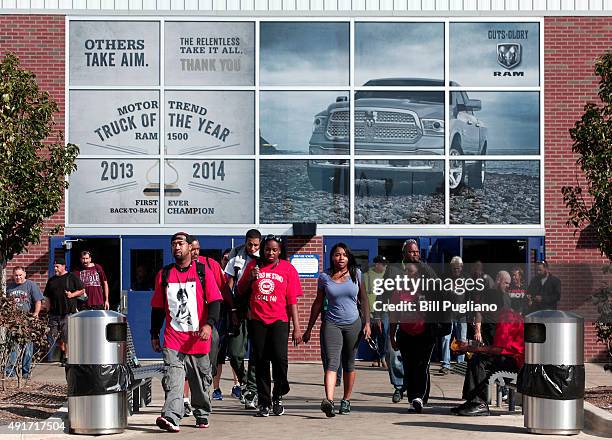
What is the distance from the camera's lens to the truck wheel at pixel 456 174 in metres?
21.3

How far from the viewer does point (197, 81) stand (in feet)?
70.3

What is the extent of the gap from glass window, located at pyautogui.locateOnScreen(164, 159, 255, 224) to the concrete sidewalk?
5499 millimetres

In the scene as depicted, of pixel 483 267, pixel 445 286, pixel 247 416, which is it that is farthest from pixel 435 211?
pixel 247 416

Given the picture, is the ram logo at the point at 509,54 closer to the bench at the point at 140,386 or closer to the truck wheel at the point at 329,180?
the truck wheel at the point at 329,180

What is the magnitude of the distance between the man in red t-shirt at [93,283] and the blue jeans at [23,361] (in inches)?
80.4

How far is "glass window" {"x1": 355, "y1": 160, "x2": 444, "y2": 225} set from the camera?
2122 centimetres

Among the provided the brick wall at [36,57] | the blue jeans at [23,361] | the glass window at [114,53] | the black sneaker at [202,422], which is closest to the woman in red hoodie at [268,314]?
the black sneaker at [202,422]

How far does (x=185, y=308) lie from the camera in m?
11.8

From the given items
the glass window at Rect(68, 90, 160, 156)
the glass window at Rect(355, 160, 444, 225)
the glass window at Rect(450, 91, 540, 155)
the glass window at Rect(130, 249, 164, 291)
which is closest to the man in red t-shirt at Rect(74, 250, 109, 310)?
the glass window at Rect(130, 249, 164, 291)

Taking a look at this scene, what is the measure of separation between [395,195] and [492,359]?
27.1 ft

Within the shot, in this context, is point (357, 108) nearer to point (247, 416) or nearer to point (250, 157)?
point (250, 157)

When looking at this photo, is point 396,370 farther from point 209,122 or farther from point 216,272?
point 209,122

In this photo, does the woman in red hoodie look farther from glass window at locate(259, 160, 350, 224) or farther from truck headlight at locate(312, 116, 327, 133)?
truck headlight at locate(312, 116, 327, 133)

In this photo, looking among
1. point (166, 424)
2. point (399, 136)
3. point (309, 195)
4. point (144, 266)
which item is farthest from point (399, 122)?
point (166, 424)
